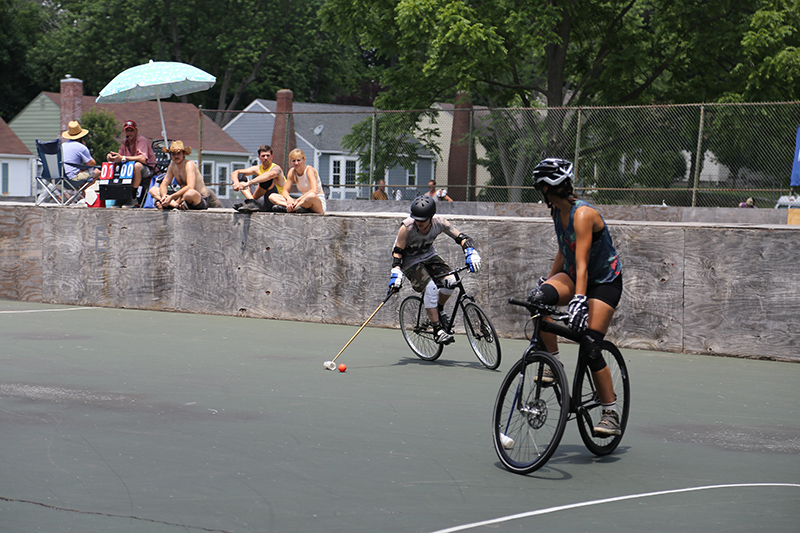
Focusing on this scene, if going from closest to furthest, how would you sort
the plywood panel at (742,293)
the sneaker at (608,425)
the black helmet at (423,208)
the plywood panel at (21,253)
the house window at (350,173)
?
the sneaker at (608,425), the black helmet at (423,208), the plywood panel at (742,293), the plywood panel at (21,253), the house window at (350,173)

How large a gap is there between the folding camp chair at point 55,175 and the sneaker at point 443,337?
947 centimetres

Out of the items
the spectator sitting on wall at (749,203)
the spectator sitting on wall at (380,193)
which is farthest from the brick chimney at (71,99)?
the spectator sitting on wall at (749,203)

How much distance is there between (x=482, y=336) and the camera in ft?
30.9

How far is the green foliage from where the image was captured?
50.8 m

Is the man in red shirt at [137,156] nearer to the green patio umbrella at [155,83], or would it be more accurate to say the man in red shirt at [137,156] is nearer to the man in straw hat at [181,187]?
the green patio umbrella at [155,83]

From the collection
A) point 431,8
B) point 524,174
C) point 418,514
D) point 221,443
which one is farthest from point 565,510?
point 431,8

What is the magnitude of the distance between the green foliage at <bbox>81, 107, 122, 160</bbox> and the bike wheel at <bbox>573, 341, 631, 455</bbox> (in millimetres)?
47931

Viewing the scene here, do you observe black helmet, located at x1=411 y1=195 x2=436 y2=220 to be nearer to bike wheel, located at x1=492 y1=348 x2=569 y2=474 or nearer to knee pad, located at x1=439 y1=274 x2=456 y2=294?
knee pad, located at x1=439 y1=274 x2=456 y2=294

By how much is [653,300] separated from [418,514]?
22.0 feet

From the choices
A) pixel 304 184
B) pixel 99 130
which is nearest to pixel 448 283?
pixel 304 184

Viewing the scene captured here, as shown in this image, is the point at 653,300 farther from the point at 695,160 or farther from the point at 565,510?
the point at 695,160

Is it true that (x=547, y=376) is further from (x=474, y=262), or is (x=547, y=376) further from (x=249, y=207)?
(x=249, y=207)

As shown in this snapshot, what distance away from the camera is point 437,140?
2130cm

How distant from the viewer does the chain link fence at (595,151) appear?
18.0 metres
